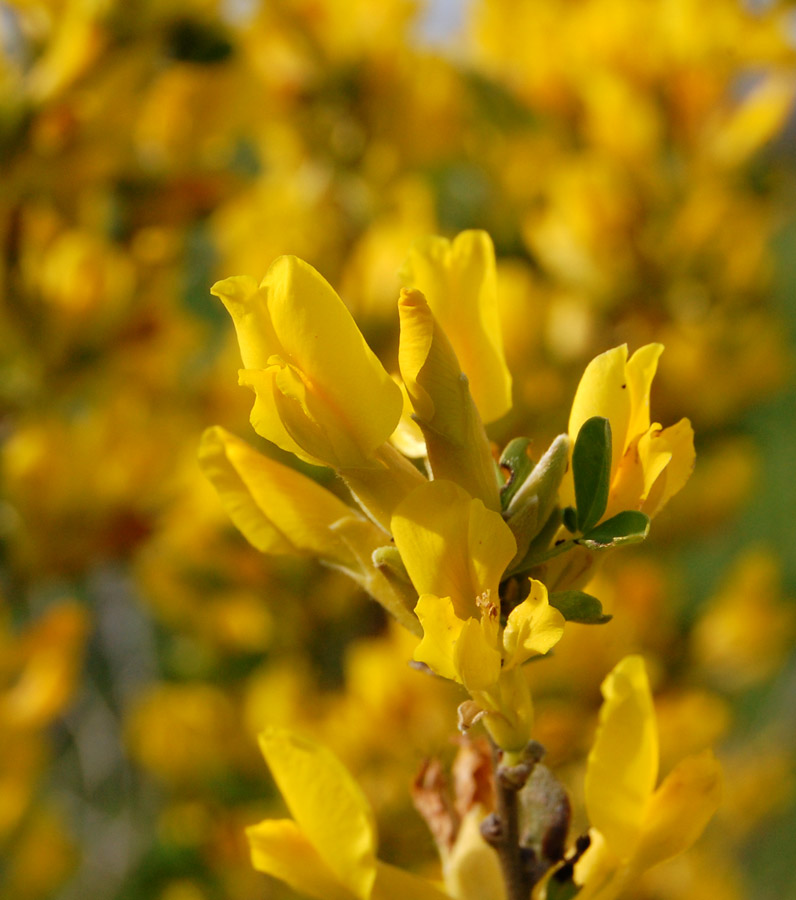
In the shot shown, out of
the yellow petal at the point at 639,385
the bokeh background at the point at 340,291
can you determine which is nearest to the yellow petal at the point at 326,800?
the yellow petal at the point at 639,385

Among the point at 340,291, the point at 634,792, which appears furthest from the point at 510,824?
the point at 340,291

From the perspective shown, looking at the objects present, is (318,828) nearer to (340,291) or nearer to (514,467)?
(514,467)

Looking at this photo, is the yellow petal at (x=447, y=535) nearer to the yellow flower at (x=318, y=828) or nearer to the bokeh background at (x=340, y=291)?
the yellow flower at (x=318, y=828)

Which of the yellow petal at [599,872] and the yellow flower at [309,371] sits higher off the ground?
the yellow flower at [309,371]

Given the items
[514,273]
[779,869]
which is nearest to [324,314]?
[514,273]

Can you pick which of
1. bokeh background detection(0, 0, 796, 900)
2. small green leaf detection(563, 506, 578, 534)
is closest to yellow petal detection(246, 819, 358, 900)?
small green leaf detection(563, 506, 578, 534)

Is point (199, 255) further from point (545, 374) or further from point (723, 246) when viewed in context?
point (723, 246)
